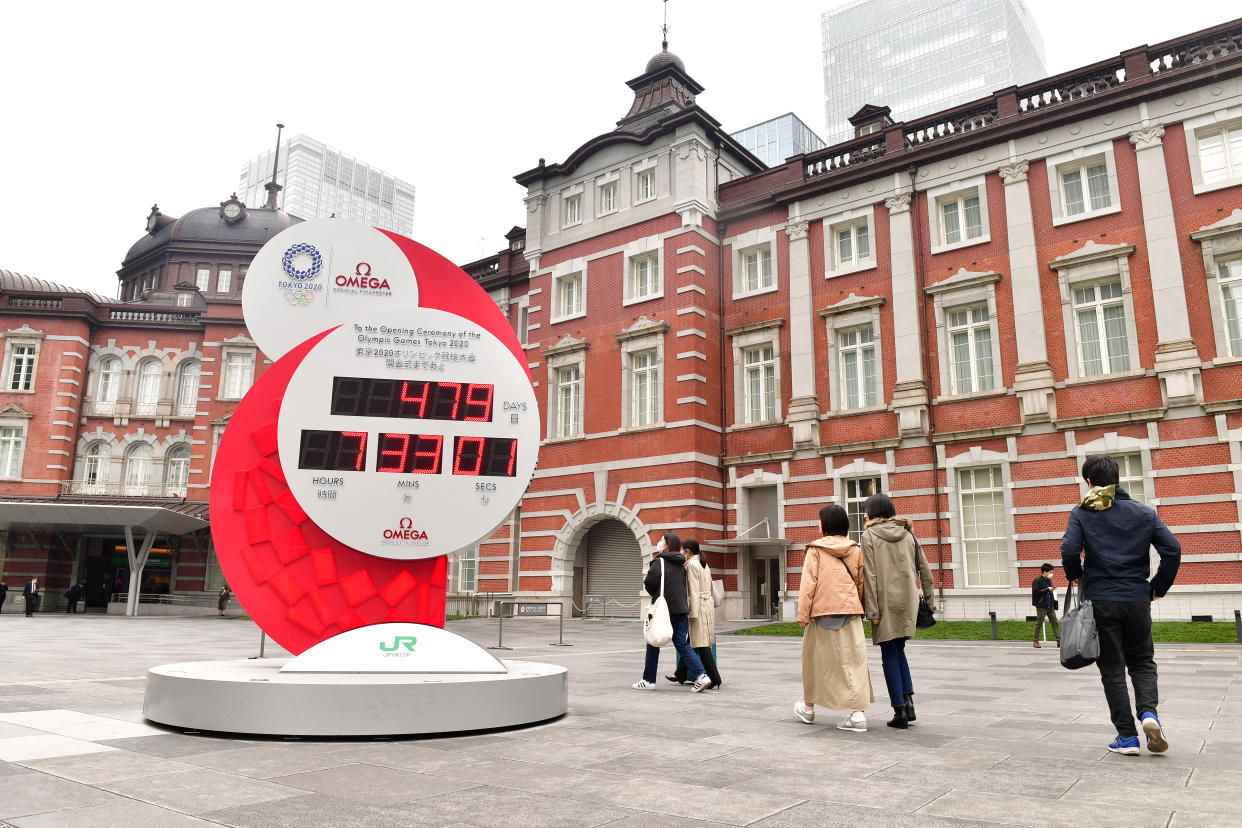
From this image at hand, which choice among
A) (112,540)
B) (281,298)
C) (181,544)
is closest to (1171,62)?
(281,298)

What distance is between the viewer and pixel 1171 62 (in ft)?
68.8

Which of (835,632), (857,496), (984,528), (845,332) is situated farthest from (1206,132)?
(835,632)

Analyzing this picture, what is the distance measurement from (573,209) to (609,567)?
43.4 ft

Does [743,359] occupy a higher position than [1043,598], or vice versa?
[743,359]

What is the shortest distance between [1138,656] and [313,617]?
→ 669cm

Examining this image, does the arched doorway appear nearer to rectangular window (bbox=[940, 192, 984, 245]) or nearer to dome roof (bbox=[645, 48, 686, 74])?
rectangular window (bbox=[940, 192, 984, 245])

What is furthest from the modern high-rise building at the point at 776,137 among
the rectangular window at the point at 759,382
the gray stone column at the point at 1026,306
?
the gray stone column at the point at 1026,306

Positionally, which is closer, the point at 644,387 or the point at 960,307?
the point at 960,307

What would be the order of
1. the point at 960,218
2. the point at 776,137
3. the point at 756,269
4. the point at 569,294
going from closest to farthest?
the point at 960,218, the point at 756,269, the point at 569,294, the point at 776,137

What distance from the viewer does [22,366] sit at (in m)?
37.0

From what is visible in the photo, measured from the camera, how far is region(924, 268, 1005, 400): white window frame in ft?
72.2

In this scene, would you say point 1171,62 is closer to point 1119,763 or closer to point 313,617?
point 1119,763

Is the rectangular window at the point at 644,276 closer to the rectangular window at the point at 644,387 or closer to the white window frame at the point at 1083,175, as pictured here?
the rectangular window at the point at 644,387

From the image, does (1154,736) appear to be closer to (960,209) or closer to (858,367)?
(858,367)
